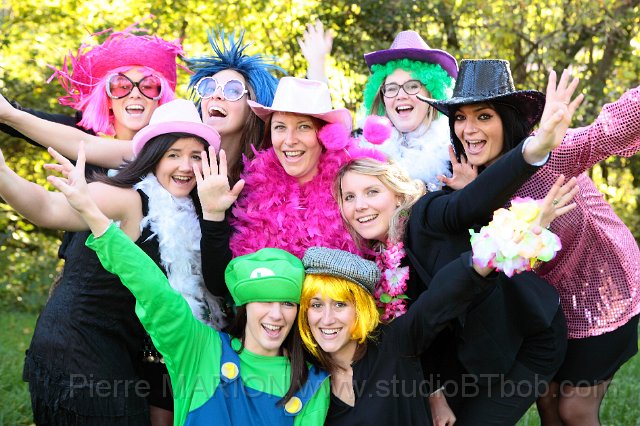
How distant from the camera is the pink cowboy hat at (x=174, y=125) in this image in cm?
308

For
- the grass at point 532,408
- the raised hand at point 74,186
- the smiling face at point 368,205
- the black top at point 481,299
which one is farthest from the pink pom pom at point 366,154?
the grass at point 532,408

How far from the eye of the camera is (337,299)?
2.87 meters

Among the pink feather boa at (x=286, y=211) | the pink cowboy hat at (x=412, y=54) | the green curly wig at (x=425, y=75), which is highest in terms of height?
the pink cowboy hat at (x=412, y=54)

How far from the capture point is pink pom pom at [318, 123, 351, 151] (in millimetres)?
3282

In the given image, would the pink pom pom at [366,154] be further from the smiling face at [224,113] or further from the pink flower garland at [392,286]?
the smiling face at [224,113]

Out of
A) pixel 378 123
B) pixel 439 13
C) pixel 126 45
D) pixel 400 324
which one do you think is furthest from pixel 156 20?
pixel 400 324

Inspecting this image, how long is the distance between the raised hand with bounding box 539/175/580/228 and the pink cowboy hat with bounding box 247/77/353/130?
1.05 metres

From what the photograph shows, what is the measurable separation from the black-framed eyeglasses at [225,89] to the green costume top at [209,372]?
1163 mm

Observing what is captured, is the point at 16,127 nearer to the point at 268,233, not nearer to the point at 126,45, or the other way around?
the point at 126,45

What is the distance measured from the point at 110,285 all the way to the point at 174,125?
678 mm

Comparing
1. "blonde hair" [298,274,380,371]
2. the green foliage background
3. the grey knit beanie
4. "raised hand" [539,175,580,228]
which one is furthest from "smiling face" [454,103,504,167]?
the green foliage background

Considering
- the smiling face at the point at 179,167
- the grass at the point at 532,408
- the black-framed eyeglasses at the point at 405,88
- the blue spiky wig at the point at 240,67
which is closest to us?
the smiling face at the point at 179,167

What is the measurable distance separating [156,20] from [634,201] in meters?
6.39

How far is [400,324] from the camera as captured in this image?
2863 millimetres
